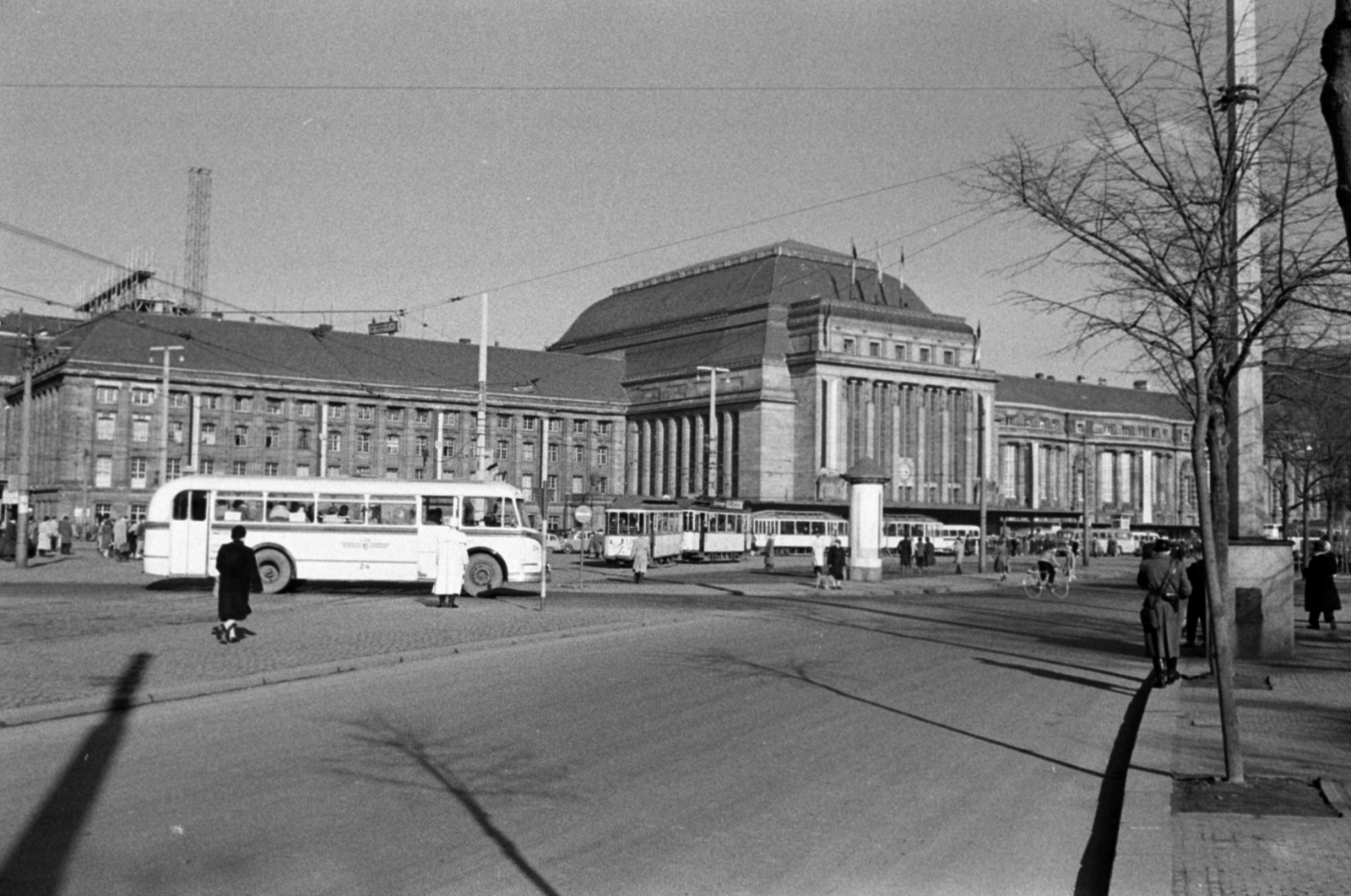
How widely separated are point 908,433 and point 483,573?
8717cm

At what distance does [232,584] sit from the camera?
61.1 ft

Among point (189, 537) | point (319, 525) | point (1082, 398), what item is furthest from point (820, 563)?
point (1082, 398)

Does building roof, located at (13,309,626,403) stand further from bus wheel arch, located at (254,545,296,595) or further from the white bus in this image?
bus wheel arch, located at (254,545,296,595)

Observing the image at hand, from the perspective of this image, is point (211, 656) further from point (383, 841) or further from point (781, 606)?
point (781, 606)

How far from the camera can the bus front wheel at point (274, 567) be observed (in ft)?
102

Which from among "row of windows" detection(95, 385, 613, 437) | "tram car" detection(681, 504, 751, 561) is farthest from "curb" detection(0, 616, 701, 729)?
"row of windows" detection(95, 385, 613, 437)

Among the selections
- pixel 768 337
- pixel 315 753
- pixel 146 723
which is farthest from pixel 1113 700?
pixel 768 337

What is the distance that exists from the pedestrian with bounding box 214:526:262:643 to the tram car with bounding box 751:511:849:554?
204 feet

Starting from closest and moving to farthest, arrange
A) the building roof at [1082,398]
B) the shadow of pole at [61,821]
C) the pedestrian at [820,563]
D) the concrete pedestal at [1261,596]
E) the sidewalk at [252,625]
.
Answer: the shadow of pole at [61,821] < the sidewalk at [252,625] < the concrete pedestal at [1261,596] < the pedestrian at [820,563] < the building roof at [1082,398]

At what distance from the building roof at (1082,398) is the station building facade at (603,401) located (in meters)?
7.88

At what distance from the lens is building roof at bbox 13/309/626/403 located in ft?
309

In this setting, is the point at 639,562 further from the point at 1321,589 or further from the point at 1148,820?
the point at 1148,820

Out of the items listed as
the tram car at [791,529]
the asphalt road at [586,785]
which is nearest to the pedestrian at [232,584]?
the asphalt road at [586,785]

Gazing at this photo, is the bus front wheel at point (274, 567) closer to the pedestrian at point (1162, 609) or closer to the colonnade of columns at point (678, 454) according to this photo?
the pedestrian at point (1162, 609)
